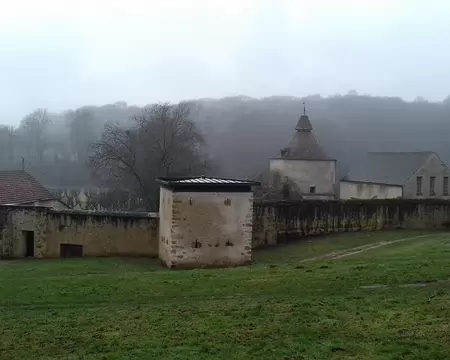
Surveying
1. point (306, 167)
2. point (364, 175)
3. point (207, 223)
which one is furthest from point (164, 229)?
point (364, 175)

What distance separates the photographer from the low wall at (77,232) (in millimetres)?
22422

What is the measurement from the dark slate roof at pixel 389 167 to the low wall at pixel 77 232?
92.5ft

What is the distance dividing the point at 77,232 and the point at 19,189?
357 inches

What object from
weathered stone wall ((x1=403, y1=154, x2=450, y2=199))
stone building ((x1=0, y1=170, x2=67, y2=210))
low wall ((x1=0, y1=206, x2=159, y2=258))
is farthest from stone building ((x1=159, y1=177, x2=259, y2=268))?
weathered stone wall ((x1=403, y1=154, x2=450, y2=199))

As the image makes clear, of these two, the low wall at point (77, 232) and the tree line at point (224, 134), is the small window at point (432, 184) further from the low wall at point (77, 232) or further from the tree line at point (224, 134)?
the low wall at point (77, 232)

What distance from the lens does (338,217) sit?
25.8 m

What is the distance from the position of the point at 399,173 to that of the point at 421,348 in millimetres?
39853

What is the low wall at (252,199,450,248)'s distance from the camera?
24469mm

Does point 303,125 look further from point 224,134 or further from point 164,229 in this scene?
point 224,134

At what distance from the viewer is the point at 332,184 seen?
1757 inches

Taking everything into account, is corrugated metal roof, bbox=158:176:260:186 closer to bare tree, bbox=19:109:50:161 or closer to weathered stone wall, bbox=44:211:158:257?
weathered stone wall, bbox=44:211:158:257

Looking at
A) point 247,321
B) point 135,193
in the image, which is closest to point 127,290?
point 247,321

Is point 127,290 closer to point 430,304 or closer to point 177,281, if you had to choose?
point 177,281

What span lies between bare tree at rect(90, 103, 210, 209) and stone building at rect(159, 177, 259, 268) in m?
22.6
